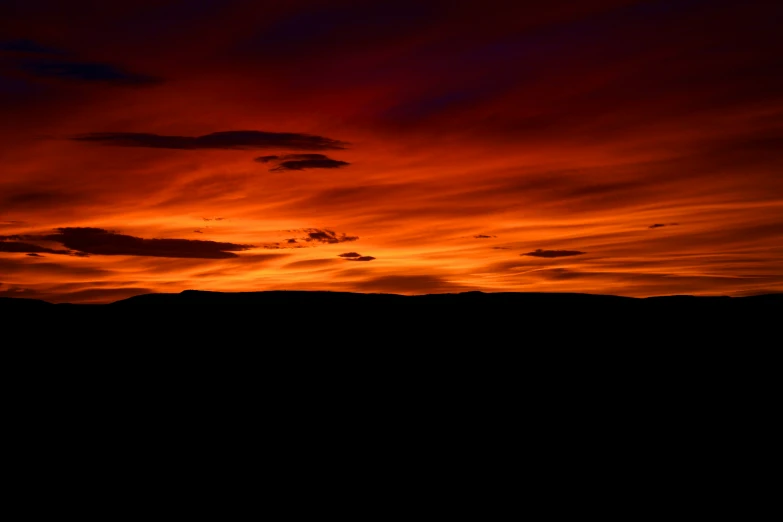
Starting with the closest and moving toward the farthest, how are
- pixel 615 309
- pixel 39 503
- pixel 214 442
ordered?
pixel 39 503 → pixel 214 442 → pixel 615 309

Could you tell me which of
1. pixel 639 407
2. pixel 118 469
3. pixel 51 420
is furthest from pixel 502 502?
pixel 51 420

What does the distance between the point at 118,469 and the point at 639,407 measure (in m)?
11.7

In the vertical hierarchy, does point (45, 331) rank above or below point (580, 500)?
above

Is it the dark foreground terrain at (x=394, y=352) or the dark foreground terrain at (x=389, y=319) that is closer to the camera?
the dark foreground terrain at (x=394, y=352)

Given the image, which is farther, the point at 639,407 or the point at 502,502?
the point at 639,407

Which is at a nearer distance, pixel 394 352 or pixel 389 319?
pixel 394 352

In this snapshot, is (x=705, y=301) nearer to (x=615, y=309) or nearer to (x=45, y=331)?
(x=615, y=309)

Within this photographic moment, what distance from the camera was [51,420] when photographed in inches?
654

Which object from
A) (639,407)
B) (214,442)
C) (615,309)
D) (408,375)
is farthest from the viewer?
(615,309)

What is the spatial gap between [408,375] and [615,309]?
823 centimetres

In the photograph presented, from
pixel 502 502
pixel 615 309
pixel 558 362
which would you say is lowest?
pixel 502 502

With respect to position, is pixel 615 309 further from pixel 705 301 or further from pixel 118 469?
pixel 118 469

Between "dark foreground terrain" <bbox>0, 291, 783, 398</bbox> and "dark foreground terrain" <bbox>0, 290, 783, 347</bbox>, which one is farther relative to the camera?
"dark foreground terrain" <bbox>0, 290, 783, 347</bbox>

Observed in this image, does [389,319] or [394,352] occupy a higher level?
[389,319]
